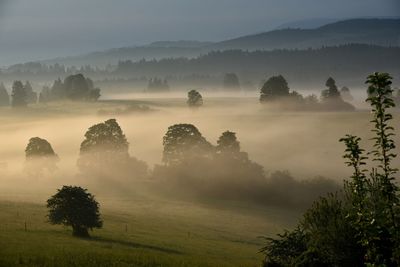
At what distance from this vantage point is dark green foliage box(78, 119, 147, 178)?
122688 mm

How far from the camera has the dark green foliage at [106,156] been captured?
4830 inches

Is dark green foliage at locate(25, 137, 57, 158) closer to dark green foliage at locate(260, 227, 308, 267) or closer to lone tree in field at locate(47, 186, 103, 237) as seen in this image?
lone tree in field at locate(47, 186, 103, 237)

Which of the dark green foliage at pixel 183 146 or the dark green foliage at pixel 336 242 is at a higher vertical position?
the dark green foliage at pixel 183 146

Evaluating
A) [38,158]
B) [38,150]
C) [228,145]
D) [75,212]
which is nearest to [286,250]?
[75,212]

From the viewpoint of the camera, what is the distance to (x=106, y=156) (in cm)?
12462

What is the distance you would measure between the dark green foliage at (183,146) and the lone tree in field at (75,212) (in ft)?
193

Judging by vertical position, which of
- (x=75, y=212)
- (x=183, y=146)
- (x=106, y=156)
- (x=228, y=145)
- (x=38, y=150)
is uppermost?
(x=183, y=146)

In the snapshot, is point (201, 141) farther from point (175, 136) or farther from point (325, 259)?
point (325, 259)

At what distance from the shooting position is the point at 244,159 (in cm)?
12006

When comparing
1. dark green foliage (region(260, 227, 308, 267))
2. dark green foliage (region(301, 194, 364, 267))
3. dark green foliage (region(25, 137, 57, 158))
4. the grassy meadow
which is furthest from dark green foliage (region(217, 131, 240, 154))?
dark green foliage (region(301, 194, 364, 267))

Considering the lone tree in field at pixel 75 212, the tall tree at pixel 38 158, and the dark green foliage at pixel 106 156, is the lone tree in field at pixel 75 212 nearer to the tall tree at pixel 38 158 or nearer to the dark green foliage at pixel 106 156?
the dark green foliage at pixel 106 156

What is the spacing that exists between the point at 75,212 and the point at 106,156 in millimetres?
63349

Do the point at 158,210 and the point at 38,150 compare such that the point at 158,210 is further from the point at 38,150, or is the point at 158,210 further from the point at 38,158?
the point at 38,150

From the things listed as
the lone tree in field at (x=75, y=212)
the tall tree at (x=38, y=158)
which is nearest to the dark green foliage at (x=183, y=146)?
the tall tree at (x=38, y=158)
